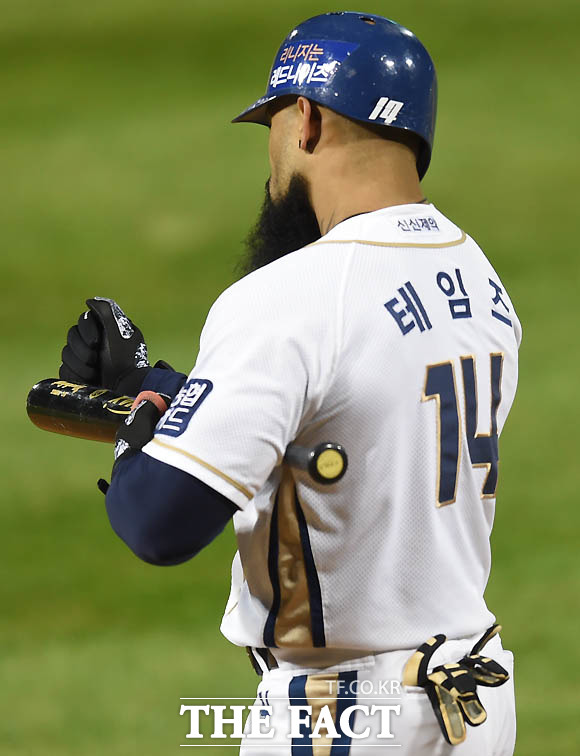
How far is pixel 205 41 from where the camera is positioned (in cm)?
988

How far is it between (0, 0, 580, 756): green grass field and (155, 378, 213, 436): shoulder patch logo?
305cm

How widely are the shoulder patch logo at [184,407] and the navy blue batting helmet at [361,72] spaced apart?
64cm

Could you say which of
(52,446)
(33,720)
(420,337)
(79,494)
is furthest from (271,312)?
(52,446)

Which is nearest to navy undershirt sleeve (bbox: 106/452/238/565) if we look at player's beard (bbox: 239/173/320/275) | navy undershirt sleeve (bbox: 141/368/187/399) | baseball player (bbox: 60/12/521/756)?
baseball player (bbox: 60/12/521/756)

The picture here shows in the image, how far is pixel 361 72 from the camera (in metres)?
2.34

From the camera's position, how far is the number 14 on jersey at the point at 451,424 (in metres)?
2.22

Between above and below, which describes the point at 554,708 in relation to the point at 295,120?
below

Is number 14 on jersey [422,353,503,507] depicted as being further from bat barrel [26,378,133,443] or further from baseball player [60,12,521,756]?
bat barrel [26,378,133,443]

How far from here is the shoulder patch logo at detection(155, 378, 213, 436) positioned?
2068 mm

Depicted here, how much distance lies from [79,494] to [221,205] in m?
2.82

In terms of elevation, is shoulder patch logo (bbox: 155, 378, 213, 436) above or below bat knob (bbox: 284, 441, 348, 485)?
above

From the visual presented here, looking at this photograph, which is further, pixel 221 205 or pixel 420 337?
pixel 221 205

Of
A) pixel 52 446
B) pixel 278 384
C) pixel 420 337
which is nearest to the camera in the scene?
pixel 278 384

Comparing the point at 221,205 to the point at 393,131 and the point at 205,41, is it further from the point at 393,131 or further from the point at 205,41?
the point at 393,131
